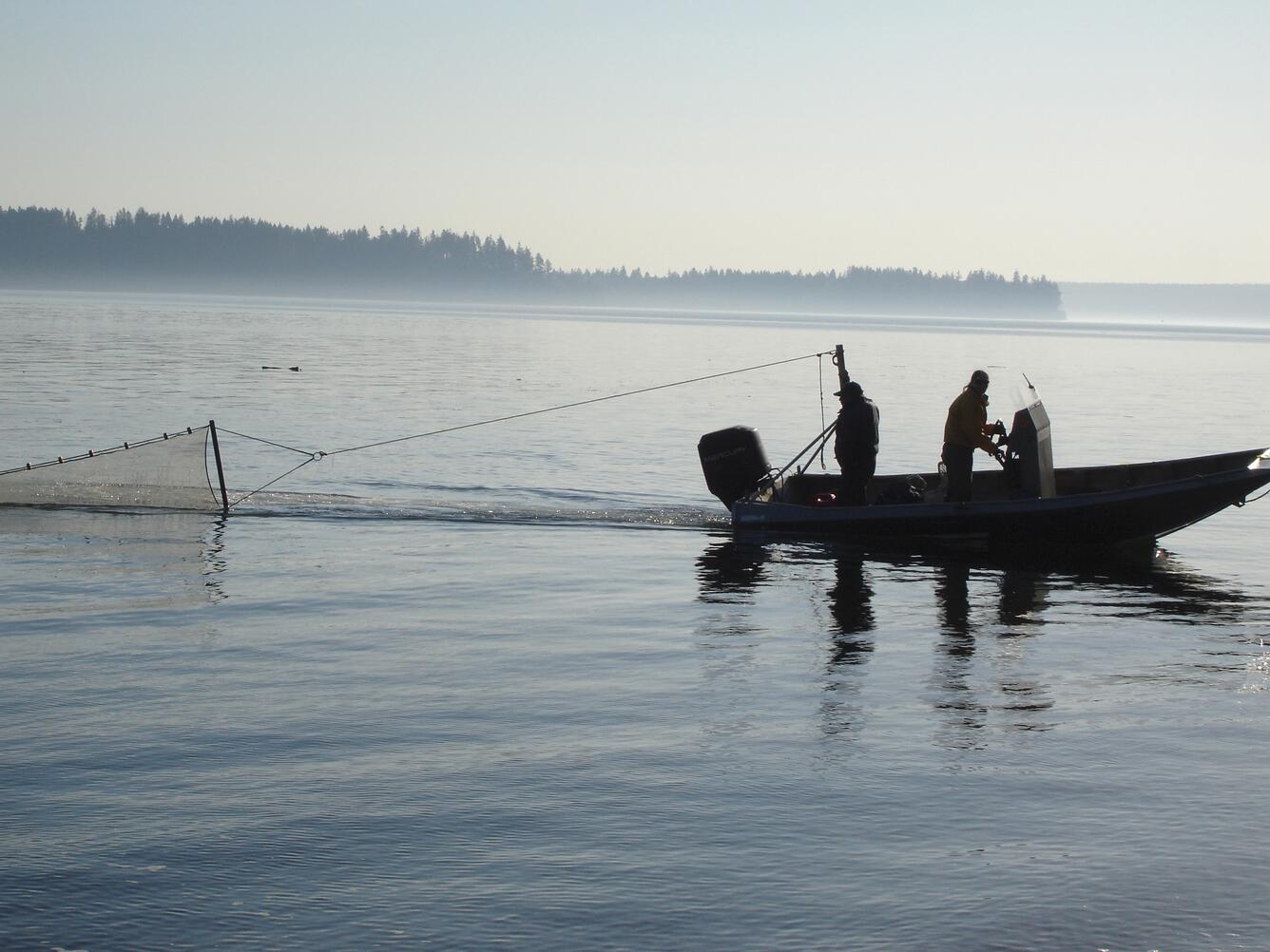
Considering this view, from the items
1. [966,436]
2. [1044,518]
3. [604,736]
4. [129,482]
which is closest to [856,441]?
[966,436]

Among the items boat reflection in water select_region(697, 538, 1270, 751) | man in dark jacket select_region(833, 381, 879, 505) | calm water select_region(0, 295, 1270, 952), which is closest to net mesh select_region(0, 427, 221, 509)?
calm water select_region(0, 295, 1270, 952)

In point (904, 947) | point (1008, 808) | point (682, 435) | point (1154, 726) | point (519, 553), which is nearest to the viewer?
point (904, 947)

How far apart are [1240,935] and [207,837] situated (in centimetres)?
530

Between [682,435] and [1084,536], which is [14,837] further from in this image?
[682,435]

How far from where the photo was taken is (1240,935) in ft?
22.0

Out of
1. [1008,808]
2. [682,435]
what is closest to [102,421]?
[682,435]

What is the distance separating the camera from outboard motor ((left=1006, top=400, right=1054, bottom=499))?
18625mm

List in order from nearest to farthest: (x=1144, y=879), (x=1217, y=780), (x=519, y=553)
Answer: (x=1144, y=879) → (x=1217, y=780) → (x=519, y=553)

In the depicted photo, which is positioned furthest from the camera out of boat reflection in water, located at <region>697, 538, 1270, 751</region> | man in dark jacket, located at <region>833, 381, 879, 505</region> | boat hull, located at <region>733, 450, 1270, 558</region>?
man in dark jacket, located at <region>833, 381, 879, 505</region>

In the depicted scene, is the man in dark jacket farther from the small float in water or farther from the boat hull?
the boat hull

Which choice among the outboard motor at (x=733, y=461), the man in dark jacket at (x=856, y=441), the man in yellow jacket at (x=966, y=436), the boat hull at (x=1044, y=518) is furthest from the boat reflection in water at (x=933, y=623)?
the man in yellow jacket at (x=966, y=436)

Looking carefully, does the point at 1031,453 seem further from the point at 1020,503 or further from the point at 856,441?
the point at 856,441

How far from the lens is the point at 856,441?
63.0 ft

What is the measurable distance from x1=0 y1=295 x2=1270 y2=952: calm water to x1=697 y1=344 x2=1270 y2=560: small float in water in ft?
2.12
